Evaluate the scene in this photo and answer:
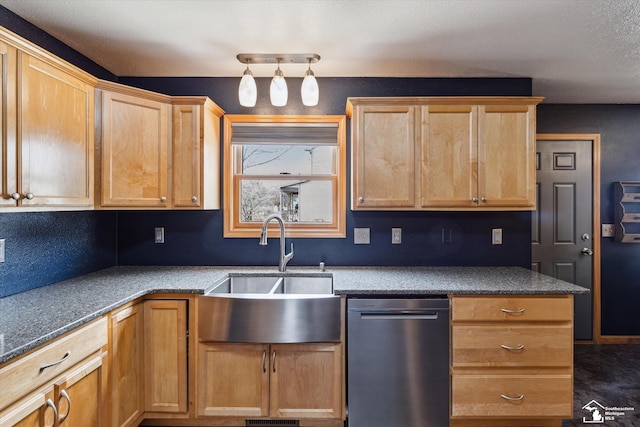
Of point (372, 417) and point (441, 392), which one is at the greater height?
point (441, 392)

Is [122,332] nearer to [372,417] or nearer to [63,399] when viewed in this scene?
[63,399]

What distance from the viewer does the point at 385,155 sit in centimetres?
246

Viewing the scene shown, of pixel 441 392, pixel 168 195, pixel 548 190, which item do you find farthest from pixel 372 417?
pixel 548 190

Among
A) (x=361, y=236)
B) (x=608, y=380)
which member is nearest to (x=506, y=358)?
(x=361, y=236)

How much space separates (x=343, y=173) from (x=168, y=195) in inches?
50.0

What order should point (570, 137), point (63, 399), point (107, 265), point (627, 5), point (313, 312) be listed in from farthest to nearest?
point (570, 137)
point (107, 265)
point (313, 312)
point (627, 5)
point (63, 399)

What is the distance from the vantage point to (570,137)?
3.51 metres

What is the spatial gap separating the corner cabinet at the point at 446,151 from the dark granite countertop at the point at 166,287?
1.64 feet

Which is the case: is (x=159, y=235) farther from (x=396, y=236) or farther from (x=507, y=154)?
(x=507, y=154)

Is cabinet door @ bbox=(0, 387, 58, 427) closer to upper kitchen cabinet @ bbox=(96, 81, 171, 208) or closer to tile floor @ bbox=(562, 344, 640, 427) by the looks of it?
upper kitchen cabinet @ bbox=(96, 81, 171, 208)

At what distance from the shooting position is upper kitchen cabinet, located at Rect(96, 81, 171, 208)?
7.23 ft

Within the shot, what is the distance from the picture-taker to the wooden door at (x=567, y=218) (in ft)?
11.6

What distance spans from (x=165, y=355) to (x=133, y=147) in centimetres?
129

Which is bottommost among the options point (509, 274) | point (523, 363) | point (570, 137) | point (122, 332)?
point (523, 363)
